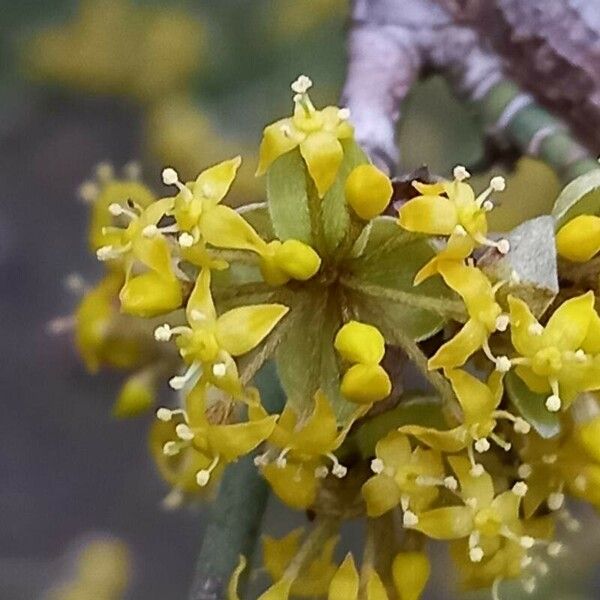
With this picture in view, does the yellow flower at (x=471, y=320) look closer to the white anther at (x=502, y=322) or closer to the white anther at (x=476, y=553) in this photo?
the white anther at (x=502, y=322)

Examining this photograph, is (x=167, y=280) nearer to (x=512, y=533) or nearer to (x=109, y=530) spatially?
(x=512, y=533)

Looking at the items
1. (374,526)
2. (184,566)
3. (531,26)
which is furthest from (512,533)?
(184,566)

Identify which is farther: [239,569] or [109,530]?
[109,530]

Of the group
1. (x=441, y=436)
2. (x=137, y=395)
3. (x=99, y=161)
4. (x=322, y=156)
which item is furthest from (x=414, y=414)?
(x=99, y=161)

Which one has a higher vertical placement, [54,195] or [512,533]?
[54,195]

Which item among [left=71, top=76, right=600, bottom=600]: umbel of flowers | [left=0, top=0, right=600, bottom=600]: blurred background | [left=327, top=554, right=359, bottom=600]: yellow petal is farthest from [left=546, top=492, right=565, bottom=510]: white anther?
[left=0, top=0, right=600, bottom=600]: blurred background

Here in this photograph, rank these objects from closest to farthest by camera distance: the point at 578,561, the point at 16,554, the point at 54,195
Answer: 1. the point at 578,561
2. the point at 16,554
3. the point at 54,195
